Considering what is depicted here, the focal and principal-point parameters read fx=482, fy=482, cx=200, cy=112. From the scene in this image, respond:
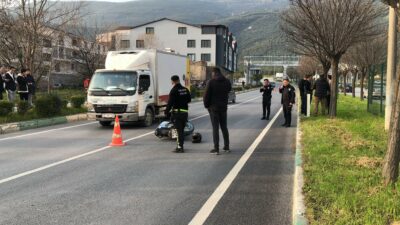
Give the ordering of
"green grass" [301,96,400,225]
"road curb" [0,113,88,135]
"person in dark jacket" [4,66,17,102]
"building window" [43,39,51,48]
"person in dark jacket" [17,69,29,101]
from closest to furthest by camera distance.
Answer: "green grass" [301,96,400,225]
"road curb" [0,113,88,135]
"person in dark jacket" [17,69,29,101]
"person in dark jacket" [4,66,17,102]
"building window" [43,39,51,48]

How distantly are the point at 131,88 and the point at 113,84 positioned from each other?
0.67 meters

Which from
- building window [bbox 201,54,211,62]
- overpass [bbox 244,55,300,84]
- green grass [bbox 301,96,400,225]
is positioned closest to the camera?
green grass [bbox 301,96,400,225]

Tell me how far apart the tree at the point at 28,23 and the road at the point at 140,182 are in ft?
32.7

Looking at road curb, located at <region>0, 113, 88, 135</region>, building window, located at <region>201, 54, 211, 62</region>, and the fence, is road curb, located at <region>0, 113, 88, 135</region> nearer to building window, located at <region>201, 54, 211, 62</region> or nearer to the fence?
the fence

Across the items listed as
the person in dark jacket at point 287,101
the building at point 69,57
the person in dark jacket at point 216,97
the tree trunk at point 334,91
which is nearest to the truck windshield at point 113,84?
the person in dark jacket at point 287,101

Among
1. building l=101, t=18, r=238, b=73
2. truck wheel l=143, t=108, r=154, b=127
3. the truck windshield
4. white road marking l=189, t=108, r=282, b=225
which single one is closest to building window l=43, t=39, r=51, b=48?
the truck windshield

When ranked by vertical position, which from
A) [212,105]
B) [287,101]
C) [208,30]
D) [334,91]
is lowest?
[287,101]

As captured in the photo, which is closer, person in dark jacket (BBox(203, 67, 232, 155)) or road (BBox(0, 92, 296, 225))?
road (BBox(0, 92, 296, 225))

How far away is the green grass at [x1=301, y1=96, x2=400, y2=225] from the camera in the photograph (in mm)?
5234

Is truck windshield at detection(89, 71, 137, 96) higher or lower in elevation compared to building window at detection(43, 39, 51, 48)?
lower

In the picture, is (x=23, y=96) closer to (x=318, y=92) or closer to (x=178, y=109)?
(x=178, y=109)

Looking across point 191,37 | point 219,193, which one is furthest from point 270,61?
point 219,193

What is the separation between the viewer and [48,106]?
19.0m

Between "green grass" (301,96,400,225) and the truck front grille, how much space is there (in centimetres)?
649
